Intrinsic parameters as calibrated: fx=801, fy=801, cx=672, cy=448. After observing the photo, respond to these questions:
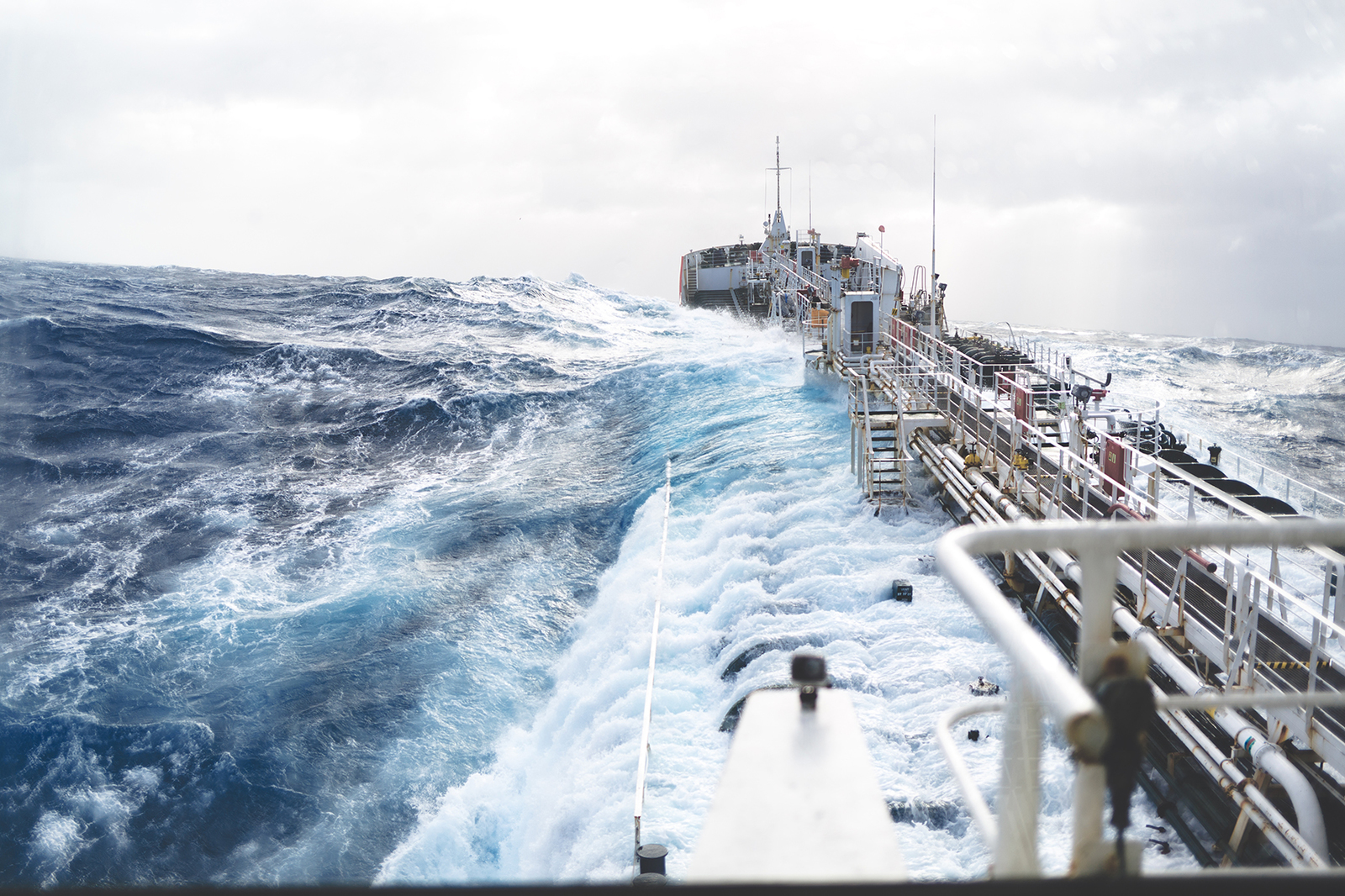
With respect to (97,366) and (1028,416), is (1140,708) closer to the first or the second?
(1028,416)

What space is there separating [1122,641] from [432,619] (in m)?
11.4

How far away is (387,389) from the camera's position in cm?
3169

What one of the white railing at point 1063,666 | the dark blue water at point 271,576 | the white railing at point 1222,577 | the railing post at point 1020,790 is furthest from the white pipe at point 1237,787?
the dark blue water at point 271,576

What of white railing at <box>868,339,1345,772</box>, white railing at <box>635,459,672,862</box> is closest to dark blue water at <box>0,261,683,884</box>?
white railing at <box>635,459,672,862</box>

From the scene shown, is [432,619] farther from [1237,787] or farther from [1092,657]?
[1092,657]

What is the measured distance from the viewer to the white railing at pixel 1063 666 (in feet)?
4.80

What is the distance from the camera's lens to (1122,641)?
16.4 ft

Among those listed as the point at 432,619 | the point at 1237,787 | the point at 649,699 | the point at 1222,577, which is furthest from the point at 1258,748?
the point at 432,619

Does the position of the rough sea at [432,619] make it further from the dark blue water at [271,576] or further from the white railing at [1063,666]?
the white railing at [1063,666]

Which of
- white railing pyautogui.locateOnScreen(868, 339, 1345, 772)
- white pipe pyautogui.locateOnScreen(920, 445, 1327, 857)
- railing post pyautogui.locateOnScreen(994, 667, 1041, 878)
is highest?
railing post pyautogui.locateOnScreen(994, 667, 1041, 878)

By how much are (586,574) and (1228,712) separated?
11364 millimetres

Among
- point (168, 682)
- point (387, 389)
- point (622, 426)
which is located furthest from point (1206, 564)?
point (387, 389)

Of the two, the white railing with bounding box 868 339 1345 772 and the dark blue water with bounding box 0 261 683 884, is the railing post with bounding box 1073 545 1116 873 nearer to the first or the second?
the white railing with bounding box 868 339 1345 772

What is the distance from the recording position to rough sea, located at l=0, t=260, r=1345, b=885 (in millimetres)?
8273
